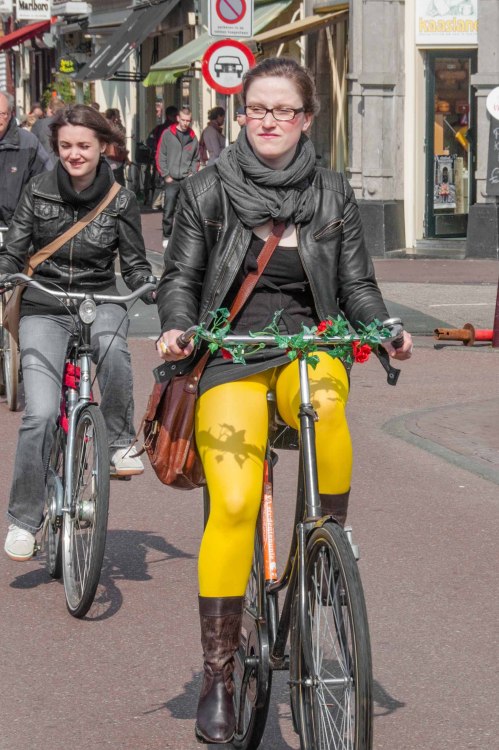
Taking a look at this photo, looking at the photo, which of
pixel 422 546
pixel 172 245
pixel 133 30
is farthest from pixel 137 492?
pixel 133 30

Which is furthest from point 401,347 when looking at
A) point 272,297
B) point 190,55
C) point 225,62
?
point 190,55

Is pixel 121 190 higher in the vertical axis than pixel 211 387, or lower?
higher

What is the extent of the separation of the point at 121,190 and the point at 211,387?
239 centimetres

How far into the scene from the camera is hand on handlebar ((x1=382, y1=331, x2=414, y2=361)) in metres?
4.01

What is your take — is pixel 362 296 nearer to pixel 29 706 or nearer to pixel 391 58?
pixel 29 706

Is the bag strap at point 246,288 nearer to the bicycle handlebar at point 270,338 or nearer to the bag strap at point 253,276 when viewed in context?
the bag strap at point 253,276

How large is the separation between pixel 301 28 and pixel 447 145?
3030mm

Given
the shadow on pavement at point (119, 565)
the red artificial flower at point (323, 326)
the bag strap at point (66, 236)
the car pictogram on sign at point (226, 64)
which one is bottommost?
the shadow on pavement at point (119, 565)

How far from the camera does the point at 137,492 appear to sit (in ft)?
25.6

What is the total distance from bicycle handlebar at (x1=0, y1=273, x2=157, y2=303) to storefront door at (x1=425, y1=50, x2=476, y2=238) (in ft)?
53.1

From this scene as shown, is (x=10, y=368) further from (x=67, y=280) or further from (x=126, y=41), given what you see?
(x=126, y=41)

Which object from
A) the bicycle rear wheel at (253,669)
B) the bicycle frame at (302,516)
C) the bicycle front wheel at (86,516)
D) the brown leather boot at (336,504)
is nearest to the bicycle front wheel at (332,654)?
the bicycle frame at (302,516)

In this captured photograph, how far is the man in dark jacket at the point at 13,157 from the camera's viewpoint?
9719mm

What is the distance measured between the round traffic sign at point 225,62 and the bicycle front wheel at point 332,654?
1397 cm
